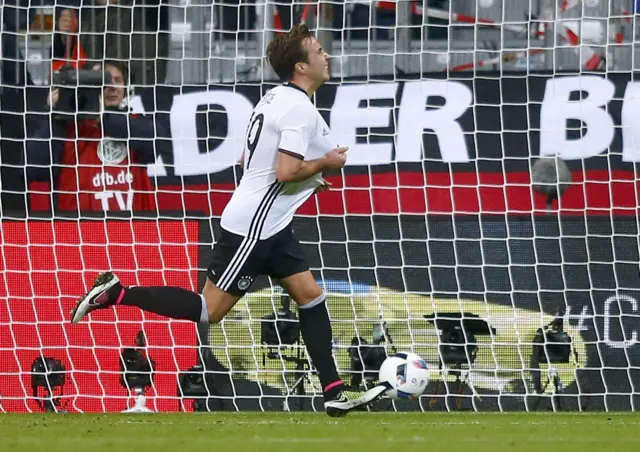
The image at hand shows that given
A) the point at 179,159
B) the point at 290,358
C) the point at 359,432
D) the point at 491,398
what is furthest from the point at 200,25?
the point at 359,432

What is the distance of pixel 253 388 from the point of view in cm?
668

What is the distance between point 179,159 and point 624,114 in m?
2.54

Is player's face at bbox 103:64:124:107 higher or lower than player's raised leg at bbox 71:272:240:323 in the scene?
higher

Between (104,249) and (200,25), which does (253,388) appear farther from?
(200,25)

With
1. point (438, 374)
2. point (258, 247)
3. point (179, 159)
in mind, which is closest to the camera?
point (258, 247)

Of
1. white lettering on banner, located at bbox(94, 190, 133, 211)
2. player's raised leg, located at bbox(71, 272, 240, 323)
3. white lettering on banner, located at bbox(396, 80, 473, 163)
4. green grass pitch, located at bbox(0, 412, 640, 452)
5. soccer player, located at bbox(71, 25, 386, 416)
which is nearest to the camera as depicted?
green grass pitch, located at bbox(0, 412, 640, 452)

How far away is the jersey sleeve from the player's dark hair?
234mm

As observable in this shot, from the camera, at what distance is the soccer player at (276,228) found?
5.21 metres

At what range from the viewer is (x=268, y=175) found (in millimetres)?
5254

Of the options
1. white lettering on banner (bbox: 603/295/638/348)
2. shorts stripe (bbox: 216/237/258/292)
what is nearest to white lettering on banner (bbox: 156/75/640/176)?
white lettering on banner (bbox: 603/295/638/348)

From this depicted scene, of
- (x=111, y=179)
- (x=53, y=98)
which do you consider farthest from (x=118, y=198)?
(x=53, y=98)

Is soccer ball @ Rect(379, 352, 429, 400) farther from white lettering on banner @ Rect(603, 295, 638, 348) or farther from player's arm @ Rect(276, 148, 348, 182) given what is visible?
white lettering on banner @ Rect(603, 295, 638, 348)

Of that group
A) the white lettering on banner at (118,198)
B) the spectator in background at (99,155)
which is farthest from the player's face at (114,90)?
the white lettering on banner at (118,198)

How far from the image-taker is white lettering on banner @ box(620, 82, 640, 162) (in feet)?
22.1
